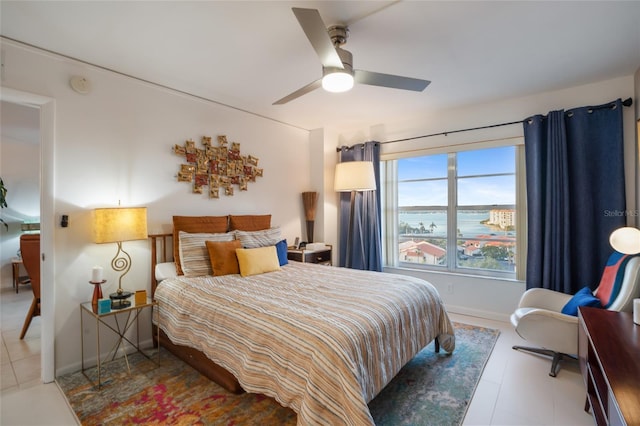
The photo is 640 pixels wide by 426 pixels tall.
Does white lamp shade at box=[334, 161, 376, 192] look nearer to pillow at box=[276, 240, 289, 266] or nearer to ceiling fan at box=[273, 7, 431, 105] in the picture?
pillow at box=[276, 240, 289, 266]

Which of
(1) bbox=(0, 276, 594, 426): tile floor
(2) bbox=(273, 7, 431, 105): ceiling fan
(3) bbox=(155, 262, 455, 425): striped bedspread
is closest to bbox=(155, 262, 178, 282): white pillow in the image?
(3) bbox=(155, 262, 455, 425): striped bedspread

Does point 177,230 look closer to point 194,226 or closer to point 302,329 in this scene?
point 194,226

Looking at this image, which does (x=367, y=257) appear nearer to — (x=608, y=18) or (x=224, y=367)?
(x=224, y=367)

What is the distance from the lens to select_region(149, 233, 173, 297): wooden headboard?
3.01 metres

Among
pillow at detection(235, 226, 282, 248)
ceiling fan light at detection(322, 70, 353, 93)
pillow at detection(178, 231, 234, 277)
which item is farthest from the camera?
pillow at detection(235, 226, 282, 248)

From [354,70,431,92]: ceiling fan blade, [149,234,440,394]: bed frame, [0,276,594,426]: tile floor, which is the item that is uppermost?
[354,70,431,92]: ceiling fan blade

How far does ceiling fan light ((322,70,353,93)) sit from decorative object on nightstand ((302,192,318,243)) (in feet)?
8.44

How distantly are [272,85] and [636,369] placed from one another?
3.31 meters

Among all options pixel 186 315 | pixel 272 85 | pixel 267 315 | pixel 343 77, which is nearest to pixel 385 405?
pixel 267 315

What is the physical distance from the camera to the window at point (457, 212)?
12.3ft

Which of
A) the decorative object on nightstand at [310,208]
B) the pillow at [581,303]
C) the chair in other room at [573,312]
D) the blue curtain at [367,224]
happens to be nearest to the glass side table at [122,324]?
the decorative object on nightstand at [310,208]

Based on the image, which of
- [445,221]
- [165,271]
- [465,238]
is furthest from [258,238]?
[465,238]

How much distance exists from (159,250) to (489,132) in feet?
13.4

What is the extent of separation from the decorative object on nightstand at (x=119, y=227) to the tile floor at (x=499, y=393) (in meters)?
0.76
